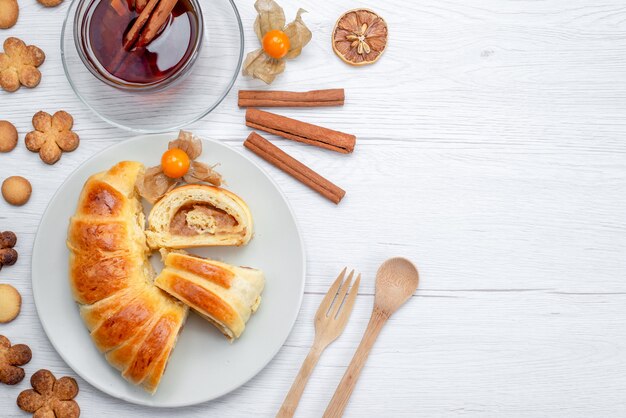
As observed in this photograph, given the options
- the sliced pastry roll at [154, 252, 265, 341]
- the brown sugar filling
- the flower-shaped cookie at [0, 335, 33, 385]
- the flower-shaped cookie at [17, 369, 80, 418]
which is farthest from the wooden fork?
the flower-shaped cookie at [0, 335, 33, 385]

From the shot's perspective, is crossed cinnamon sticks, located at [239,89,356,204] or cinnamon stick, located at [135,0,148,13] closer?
cinnamon stick, located at [135,0,148,13]

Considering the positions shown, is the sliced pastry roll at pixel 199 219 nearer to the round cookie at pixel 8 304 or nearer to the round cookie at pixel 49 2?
the round cookie at pixel 8 304

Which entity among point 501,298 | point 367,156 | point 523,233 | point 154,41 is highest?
point 154,41

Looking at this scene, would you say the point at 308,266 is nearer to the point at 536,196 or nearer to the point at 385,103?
the point at 385,103

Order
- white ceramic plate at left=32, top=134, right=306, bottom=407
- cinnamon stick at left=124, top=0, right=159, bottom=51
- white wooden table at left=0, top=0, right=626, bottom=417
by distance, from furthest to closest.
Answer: white wooden table at left=0, top=0, right=626, bottom=417 → white ceramic plate at left=32, top=134, right=306, bottom=407 → cinnamon stick at left=124, top=0, right=159, bottom=51

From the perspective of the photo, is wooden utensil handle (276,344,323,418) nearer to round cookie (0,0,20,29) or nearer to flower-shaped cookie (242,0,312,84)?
flower-shaped cookie (242,0,312,84)

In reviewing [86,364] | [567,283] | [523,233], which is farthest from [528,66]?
[86,364]

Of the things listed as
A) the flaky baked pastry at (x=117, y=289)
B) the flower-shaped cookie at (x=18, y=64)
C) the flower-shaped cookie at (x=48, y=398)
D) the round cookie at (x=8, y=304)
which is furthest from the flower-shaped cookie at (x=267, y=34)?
the flower-shaped cookie at (x=48, y=398)

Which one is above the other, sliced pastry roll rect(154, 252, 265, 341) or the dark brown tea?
the dark brown tea
